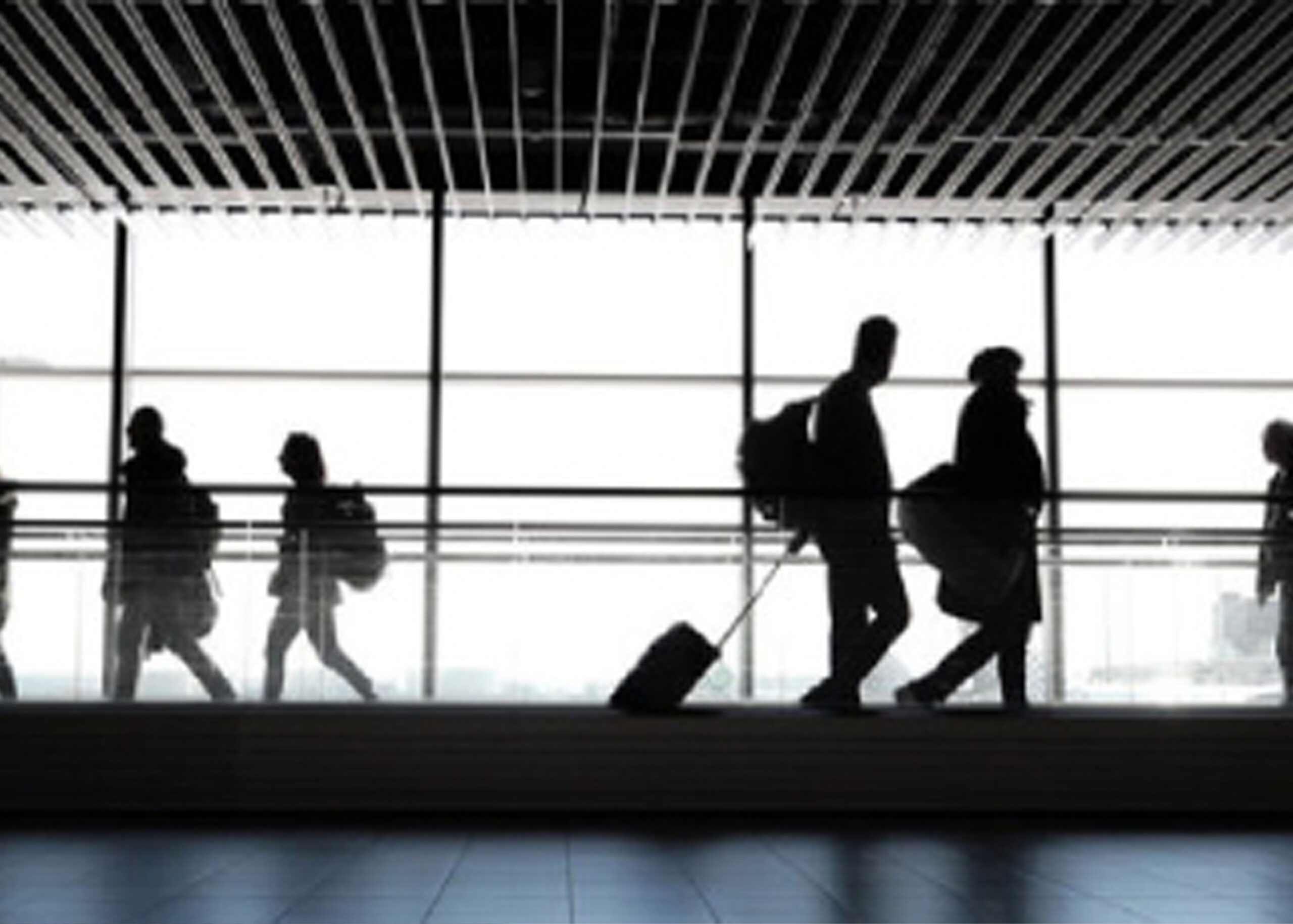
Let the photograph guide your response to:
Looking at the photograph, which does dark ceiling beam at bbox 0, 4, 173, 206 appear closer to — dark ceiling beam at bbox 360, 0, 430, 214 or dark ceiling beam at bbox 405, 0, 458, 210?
dark ceiling beam at bbox 360, 0, 430, 214

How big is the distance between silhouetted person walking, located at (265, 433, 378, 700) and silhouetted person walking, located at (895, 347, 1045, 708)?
2084 millimetres

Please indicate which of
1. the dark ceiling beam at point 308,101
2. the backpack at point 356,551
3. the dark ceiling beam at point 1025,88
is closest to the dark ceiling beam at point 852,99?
the dark ceiling beam at point 1025,88

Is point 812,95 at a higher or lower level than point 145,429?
higher

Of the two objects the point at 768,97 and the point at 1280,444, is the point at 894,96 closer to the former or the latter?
the point at 768,97

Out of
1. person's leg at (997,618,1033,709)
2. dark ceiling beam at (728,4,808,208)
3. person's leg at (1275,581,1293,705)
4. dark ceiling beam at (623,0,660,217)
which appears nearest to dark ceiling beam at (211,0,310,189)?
dark ceiling beam at (623,0,660,217)

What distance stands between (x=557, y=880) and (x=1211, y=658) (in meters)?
3.37

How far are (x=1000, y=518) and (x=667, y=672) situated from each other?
1379mm

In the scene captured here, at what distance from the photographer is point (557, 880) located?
16.0 feet

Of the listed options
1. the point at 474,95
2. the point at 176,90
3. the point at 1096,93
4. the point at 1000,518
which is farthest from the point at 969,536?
the point at 176,90

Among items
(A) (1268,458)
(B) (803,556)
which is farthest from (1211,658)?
(B) (803,556)

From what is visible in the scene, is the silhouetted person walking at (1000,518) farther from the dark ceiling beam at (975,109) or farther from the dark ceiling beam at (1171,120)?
the dark ceiling beam at (1171,120)

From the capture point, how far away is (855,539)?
7.18m

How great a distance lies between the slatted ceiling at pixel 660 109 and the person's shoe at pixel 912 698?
3.32m

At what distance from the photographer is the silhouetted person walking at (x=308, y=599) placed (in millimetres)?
7008
